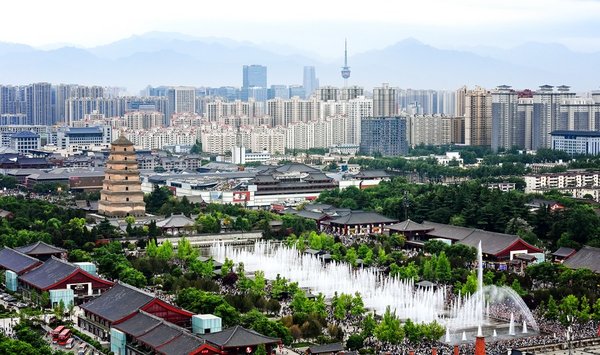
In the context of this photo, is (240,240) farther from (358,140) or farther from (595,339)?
(358,140)

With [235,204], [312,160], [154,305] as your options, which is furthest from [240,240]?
[312,160]

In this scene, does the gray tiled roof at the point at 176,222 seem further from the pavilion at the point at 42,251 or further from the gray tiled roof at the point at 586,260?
the gray tiled roof at the point at 586,260

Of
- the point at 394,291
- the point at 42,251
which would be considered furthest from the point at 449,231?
the point at 42,251

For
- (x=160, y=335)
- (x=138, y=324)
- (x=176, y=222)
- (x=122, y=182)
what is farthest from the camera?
(x=122, y=182)

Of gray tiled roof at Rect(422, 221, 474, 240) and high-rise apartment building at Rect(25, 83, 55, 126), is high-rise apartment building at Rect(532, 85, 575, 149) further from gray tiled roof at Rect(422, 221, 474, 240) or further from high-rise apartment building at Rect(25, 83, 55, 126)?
high-rise apartment building at Rect(25, 83, 55, 126)

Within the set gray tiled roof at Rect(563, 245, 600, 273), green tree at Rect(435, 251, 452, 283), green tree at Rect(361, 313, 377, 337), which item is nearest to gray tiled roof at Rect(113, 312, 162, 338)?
green tree at Rect(361, 313, 377, 337)

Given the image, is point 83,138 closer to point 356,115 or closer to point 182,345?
point 356,115

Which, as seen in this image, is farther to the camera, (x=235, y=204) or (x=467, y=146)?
(x=467, y=146)
